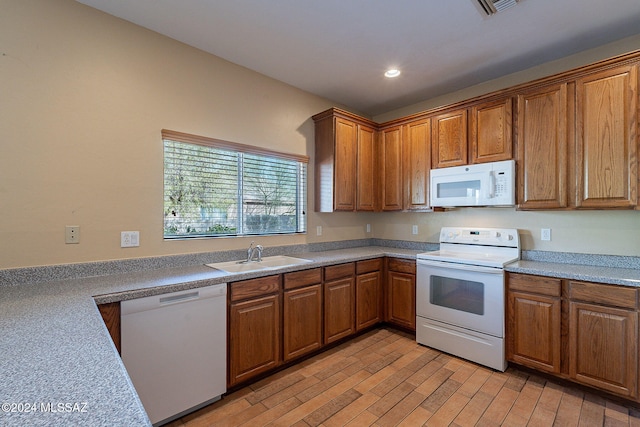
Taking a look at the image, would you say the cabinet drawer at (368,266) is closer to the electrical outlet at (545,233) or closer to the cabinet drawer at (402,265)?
the cabinet drawer at (402,265)

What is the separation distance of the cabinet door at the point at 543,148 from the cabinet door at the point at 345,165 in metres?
1.60

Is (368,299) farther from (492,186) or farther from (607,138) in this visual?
(607,138)

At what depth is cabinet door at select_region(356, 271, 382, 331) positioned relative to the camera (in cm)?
311

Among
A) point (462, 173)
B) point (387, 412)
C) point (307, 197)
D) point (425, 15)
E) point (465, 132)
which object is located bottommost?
point (387, 412)

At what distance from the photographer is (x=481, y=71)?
2.92 metres

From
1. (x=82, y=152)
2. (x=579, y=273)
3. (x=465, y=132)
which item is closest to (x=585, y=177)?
(x=579, y=273)

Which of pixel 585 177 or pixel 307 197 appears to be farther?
pixel 307 197

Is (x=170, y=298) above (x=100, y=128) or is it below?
below

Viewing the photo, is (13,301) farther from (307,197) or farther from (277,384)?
(307,197)

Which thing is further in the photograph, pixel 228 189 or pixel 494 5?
pixel 228 189

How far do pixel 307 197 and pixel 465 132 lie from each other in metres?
1.76

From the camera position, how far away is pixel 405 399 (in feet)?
6.96

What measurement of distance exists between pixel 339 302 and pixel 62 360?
2.29 metres

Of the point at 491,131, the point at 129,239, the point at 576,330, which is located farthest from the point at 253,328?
the point at 491,131
